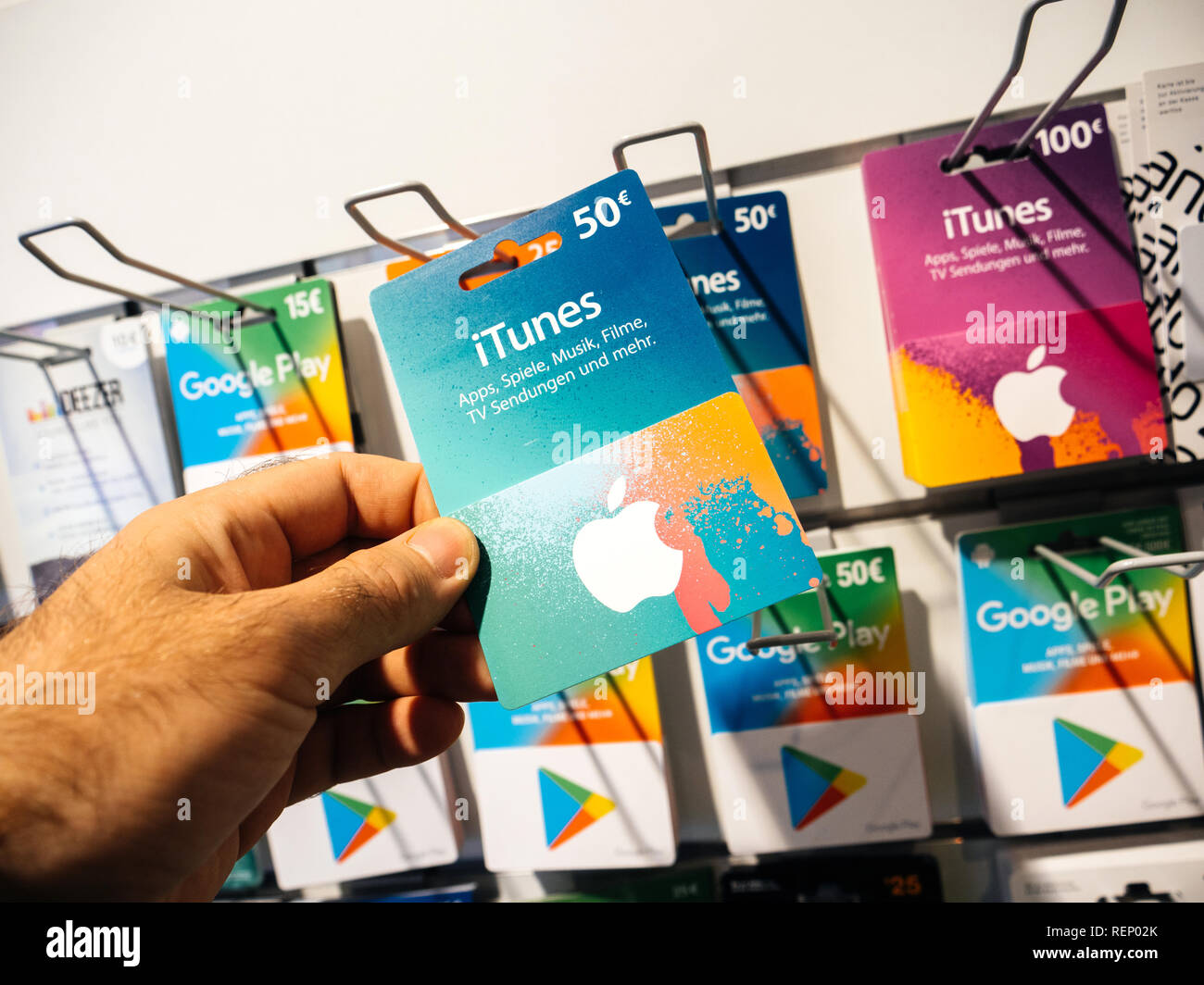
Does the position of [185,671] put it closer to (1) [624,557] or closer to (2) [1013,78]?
(1) [624,557]

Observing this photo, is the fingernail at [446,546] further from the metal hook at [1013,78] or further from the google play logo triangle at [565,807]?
the metal hook at [1013,78]

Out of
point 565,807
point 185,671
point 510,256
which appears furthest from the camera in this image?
point 565,807

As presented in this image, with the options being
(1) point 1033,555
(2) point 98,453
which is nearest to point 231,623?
(2) point 98,453

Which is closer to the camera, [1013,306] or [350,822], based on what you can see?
[1013,306]

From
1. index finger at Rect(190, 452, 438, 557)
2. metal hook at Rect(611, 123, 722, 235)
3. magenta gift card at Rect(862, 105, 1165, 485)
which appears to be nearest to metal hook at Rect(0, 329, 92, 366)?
index finger at Rect(190, 452, 438, 557)

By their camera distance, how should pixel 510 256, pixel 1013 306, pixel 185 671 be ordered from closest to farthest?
pixel 185 671 → pixel 510 256 → pixel 1013 306

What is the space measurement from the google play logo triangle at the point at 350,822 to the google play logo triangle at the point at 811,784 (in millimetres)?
530

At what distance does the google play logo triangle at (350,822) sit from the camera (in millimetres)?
870

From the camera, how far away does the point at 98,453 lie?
2.86 feet

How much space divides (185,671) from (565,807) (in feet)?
1.71

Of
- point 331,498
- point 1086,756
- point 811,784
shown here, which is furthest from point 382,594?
point 1086,756

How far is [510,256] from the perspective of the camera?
59cm

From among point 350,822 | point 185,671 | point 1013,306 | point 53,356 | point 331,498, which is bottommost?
point 350,822

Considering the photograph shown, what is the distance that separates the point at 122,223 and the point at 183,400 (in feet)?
1.07
